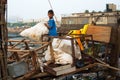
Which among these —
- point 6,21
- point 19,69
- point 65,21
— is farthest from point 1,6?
point 65,21

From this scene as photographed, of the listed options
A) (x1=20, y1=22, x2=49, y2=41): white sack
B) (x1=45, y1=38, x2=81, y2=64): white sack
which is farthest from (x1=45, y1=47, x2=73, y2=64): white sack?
(x1=20, y1=22, x2=49, y2=41): white sack

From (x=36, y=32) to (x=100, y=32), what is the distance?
1.95 m

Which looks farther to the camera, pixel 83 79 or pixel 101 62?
pixel 83 79

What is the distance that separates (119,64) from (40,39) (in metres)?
2.88

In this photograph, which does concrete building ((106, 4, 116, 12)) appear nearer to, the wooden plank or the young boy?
the wooden plank

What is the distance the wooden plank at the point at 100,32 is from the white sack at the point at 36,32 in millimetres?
1566

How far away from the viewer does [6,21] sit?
20.1 feet

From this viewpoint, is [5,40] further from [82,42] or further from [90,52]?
[90,52]

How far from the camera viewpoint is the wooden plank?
847 centimetres

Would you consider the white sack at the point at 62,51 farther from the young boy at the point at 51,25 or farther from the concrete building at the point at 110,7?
the concrete building at the point at 110,7

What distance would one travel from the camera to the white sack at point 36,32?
25.6ft

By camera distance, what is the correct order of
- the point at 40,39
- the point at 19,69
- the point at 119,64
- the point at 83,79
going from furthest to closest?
1. the point at 83,79
2. the point at 119,64
3. the point at 40,39
4. the point at 19,69

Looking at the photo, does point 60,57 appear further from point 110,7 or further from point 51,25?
point 110,7

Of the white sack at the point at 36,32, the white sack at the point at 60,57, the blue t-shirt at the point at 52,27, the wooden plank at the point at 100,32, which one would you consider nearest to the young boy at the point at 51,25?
the blue t-shirt at the point at 52,27
